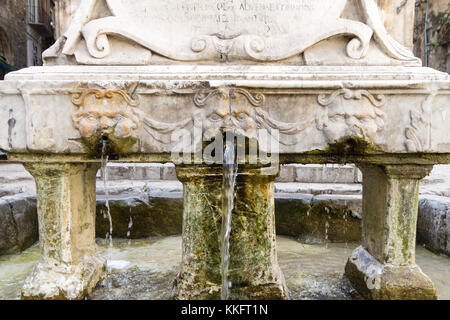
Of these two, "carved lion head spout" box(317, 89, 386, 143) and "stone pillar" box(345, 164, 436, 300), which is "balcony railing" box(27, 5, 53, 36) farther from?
"stone pillar" box(345, 164, 436, 300)

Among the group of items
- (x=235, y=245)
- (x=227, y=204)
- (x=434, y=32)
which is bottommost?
(x=235, y=245)

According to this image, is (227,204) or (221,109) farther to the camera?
(227,204)

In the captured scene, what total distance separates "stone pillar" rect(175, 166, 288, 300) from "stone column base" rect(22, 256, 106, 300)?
22.8 inches

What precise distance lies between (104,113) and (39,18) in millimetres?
16153

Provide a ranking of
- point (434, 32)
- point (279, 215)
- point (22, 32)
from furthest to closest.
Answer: point (22, 32) < point (434, 32) < point (279, 215)

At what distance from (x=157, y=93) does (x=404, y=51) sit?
144 centimetres

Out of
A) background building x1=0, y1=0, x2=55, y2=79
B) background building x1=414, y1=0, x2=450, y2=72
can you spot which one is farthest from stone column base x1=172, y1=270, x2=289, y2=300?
background building x1=414, y1=0, x2=450, y2=72

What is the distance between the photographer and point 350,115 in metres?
1.96

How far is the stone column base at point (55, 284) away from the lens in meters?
2.08

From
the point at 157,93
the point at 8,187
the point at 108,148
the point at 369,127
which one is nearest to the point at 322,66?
the point at 369,127

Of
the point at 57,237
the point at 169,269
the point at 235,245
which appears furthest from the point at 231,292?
the point at 57,237

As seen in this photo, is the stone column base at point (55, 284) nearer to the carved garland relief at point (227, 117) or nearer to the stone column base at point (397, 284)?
the carved garland relief at point (227, 117)

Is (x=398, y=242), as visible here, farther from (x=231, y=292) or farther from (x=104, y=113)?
(x=104, y=113)

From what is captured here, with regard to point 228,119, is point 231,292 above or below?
below
